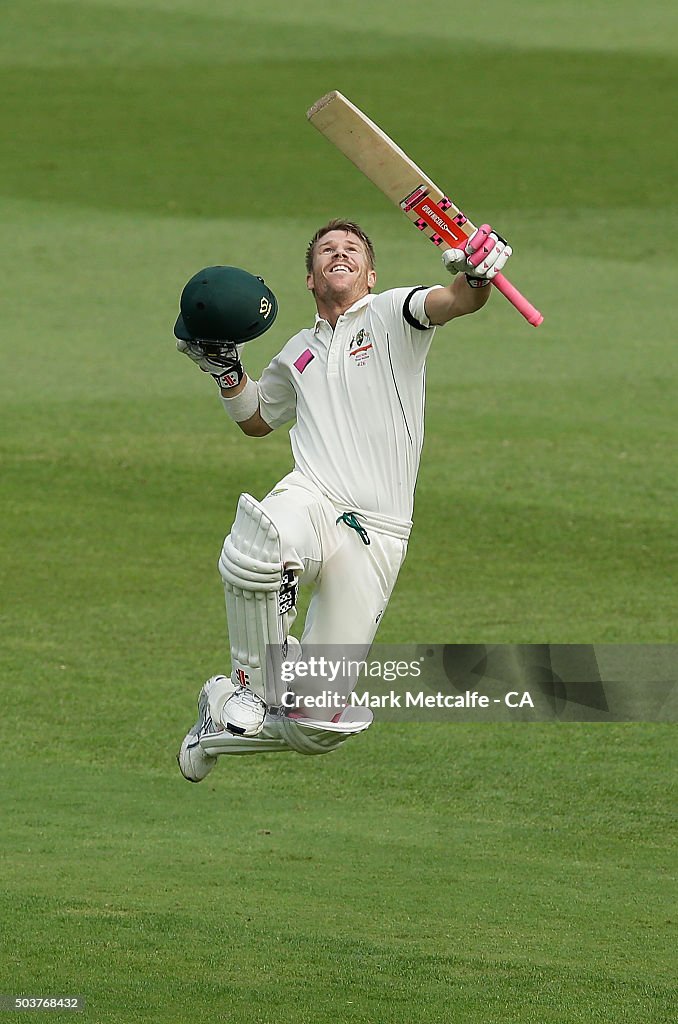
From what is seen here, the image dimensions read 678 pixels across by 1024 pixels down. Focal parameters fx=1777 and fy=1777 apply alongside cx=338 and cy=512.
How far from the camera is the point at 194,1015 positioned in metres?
7.95

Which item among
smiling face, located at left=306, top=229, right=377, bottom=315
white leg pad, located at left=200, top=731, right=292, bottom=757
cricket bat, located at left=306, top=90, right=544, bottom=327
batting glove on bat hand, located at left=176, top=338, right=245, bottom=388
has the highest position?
cricket bat, located at left=306, top=90, right=544, bottom=327

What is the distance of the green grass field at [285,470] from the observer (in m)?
8.81

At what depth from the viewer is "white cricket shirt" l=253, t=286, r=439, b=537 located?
7.17m

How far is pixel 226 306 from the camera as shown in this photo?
23.0 feet

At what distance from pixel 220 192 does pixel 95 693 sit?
14.1 meters

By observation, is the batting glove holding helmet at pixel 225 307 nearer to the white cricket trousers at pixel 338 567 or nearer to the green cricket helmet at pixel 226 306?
the green cricket helmet at pixel 226 306

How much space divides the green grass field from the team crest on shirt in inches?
117

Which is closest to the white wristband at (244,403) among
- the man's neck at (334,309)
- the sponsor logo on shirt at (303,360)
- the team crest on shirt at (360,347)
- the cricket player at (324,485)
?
the cricket player at (324,485)

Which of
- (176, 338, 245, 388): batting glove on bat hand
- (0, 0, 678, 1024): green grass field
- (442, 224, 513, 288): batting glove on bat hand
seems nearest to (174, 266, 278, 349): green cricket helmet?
(176, 338, 245, 388): batting glove on bat hand

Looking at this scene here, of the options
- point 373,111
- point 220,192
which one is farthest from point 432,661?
point 373,111

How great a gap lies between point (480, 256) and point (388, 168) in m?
0.79

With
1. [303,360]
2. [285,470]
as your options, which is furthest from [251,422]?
[285,470]

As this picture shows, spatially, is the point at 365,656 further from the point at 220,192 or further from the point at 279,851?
the point at 220,192

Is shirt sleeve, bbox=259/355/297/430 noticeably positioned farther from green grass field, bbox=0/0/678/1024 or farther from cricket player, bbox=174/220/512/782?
green grass field, bbox=0/0/678/1024
